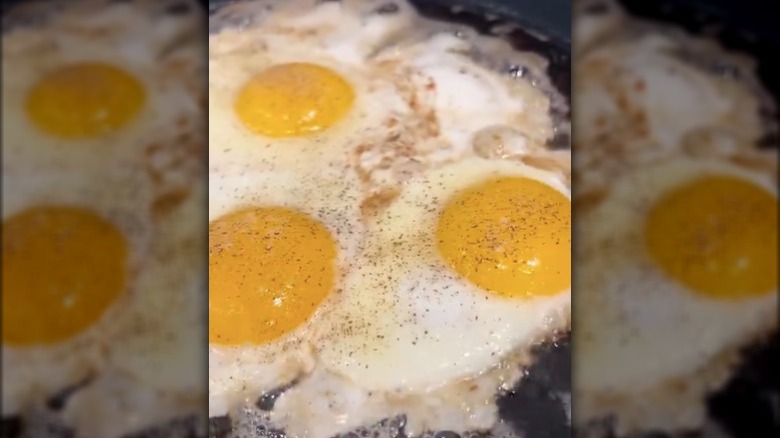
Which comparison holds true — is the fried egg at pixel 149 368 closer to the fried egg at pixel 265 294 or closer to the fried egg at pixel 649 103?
the fried egg at pixel 265 294

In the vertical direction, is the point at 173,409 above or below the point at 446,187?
below

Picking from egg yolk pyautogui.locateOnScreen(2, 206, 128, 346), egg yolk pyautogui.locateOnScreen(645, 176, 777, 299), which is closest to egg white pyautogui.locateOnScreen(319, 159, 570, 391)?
egg yolk pyautogui.locateOnScreen(645, 176, 777, 299)

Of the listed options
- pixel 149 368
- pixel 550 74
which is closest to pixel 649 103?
pixel 550 74

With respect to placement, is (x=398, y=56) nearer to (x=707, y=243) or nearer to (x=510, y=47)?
(x=510, y=47)

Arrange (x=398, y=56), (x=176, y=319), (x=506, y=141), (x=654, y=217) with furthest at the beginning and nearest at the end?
(x=398, y=56)
(x=506, y=141)
(x=654, y=217)
(x=176, y=319)

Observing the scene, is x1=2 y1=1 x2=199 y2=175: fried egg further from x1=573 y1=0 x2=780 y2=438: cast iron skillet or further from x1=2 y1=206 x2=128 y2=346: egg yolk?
x1=573 y1=0 x2=780 y2=438: cast iron skillet

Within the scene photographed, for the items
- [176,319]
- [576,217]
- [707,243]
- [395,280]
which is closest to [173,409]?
[176,319]

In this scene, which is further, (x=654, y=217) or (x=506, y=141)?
(x=506, y=141)

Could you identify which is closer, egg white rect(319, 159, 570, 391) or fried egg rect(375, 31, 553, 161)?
egg white rect(319, 159, 570, 391)
